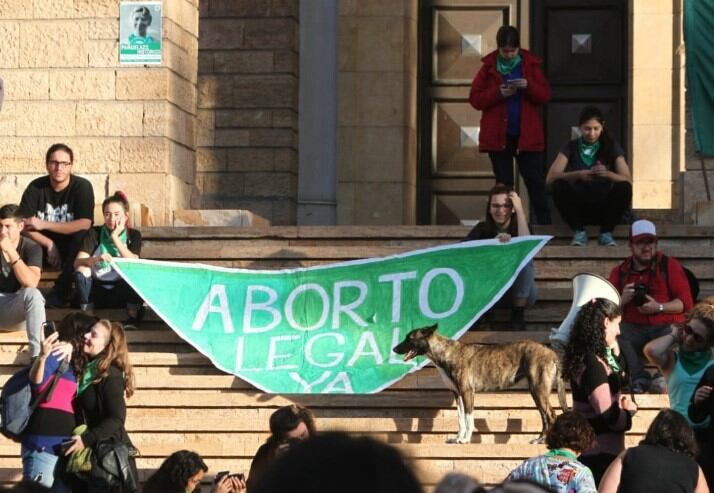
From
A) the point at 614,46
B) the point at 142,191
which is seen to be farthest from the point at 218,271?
the point at 614,46

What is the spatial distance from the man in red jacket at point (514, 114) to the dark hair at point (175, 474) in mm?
6846

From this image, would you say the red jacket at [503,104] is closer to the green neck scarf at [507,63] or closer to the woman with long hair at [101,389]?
the green neck scarf at [507,63]

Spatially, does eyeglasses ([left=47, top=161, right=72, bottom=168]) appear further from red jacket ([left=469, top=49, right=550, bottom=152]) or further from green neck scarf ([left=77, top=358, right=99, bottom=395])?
green neck scarf ([left=77, top=358, right=99, bottom=395])

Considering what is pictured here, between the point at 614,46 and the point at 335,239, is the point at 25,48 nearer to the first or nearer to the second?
the point at 335,239

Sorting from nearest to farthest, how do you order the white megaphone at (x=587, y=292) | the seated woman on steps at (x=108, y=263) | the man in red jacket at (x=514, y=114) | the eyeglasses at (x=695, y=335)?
the eyeglasses at (x=695, y=335), the white megaphone at (x=587, y=292), the seated woman on steps at (x=108, y=263), the man in red jacket at (x=514, y=114)

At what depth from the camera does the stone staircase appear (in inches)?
405

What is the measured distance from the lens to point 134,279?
478 inches

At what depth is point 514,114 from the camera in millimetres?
13938

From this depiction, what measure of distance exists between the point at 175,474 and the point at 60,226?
5.73m

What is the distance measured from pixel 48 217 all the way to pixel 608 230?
4.17 metres

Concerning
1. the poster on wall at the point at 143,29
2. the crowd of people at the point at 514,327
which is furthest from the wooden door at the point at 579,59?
the poster on wall at the point at 143,29

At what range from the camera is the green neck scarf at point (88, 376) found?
29.1 feet

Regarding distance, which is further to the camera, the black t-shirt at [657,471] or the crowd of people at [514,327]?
the black t-shirt at [657,471]

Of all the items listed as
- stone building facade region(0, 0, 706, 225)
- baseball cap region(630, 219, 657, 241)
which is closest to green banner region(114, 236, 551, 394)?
baseball cap region(630, 219, 657, 241)
